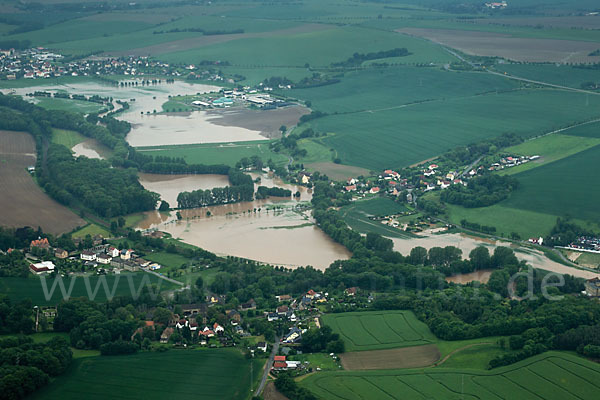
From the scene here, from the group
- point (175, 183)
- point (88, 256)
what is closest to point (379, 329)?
point (88, 256)

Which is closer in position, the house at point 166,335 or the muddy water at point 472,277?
the house at point 166,335

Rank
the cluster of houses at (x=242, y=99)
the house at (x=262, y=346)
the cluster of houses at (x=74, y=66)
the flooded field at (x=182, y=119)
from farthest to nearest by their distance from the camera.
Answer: the cluster of houses at (x=74, y=66) < the cluster of houses at (x=242, y=99) < the flooded field at (x=182, y=119) < the house at (x=262, y=346)

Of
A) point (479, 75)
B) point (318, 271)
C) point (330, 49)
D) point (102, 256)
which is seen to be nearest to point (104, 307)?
point (102, 256)

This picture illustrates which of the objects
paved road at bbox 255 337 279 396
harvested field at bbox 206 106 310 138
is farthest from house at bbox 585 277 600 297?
harvested field at bbox 206 106 310 138

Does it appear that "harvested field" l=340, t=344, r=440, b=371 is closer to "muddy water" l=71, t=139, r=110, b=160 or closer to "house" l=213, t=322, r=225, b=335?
"house" l=213, t=322, r=225, b=335

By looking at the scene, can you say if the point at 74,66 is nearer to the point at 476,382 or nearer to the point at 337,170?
the point at 337,170

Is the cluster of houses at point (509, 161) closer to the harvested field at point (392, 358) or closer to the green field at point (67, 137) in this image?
the harvested field at point (392, 358)

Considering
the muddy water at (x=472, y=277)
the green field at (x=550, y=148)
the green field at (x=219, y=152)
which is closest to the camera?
the muddy water at (x=472, y=277)

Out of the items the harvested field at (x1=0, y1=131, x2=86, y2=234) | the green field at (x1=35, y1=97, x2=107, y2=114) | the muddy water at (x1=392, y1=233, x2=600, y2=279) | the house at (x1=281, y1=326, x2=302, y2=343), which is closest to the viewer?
the house at (x1=281, y1=326, x2=302, y2=343)

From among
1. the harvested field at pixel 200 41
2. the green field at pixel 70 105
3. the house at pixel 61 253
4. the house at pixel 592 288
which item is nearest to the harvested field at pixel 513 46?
the harvested field at pixel 200 41
